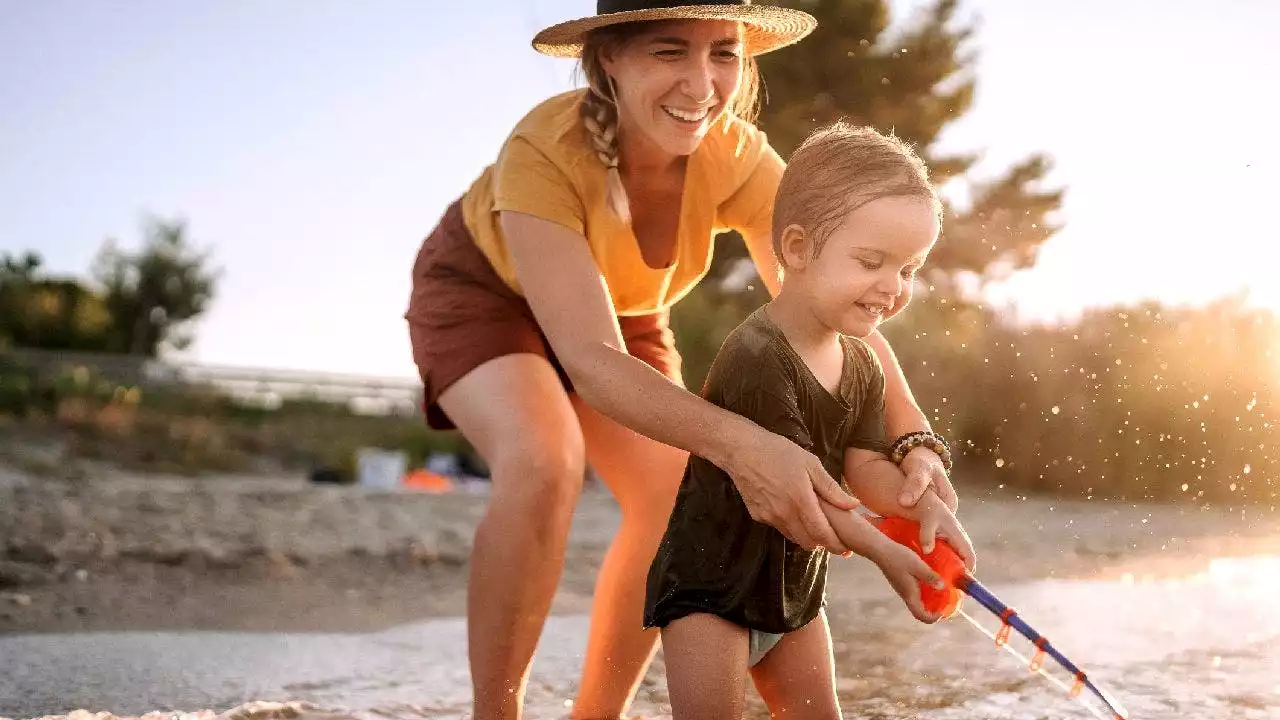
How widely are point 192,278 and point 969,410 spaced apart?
76.0 feet

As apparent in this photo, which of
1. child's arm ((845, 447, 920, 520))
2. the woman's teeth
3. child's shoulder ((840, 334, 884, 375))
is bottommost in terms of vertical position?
child's arm ((845, 447, 920, 520))

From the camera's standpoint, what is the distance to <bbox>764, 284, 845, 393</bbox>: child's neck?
2254mm

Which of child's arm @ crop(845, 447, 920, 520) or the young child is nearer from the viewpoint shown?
the young child

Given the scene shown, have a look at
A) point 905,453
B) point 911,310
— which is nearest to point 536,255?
point 905,453

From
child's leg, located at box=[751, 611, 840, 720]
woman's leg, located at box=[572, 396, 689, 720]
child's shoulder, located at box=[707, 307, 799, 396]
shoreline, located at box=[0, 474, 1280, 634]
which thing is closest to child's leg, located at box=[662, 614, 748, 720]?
child's leg, located at box=[751, 611, 840, 720]

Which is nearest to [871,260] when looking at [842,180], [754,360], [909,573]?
[842,180]

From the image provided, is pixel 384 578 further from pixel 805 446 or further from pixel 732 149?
pixel 805 446

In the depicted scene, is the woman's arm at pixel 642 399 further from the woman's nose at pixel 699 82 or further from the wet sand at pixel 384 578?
the wet sand at pixel 384 578

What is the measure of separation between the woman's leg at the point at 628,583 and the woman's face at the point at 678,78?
0.72 meters

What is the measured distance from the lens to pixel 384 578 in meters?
6.05

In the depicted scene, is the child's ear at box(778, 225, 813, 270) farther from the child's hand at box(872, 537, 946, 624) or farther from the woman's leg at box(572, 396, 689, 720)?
the woman's leg at box(572, 396, 689, 720)

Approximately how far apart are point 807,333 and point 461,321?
89 centimetres

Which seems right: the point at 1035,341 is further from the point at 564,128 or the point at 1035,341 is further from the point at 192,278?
the point at 192,278

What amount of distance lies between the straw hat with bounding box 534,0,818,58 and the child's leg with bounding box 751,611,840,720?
1.17m
